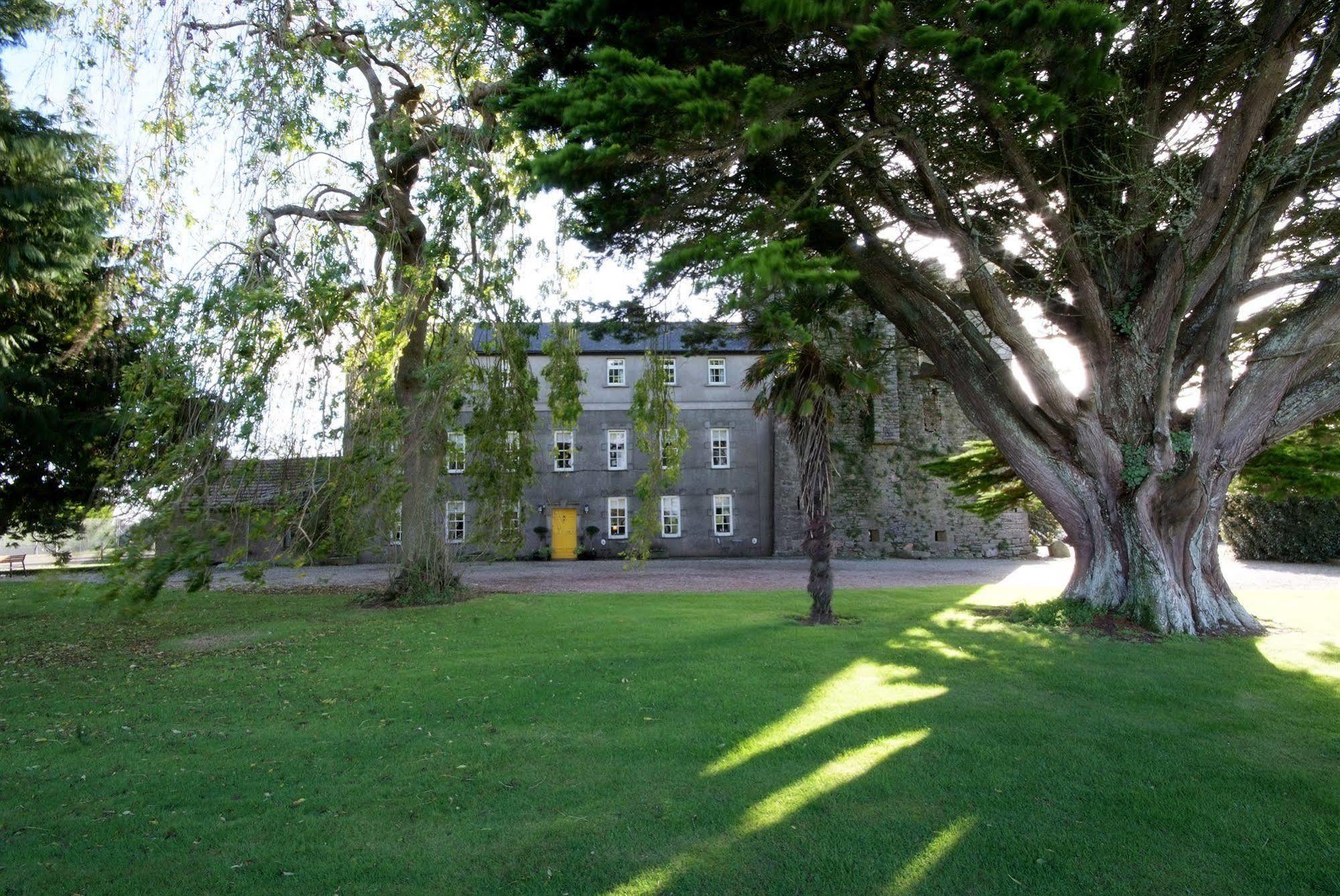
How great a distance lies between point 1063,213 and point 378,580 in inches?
762

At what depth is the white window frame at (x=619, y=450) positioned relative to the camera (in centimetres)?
3219

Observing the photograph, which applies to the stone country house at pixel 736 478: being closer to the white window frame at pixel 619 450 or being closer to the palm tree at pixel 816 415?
the white window frame at pixel 619 450

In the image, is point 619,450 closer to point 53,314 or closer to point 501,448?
point 501,448

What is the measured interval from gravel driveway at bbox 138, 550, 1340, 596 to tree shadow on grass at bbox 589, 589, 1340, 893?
440 inches

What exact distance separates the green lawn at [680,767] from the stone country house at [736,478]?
2103 centimetres

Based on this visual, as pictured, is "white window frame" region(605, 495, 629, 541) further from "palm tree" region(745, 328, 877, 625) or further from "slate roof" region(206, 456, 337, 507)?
"slate roof" region(206, 456, 337, 507)

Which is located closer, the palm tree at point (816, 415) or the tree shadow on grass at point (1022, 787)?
the tree shadow on grass at point (1022, 787)

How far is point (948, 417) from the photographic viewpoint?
32531 mm

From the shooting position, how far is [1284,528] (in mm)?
25688

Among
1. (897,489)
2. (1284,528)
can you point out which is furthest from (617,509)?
(1284,528)

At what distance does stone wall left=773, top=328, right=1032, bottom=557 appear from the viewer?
3130 centimetres

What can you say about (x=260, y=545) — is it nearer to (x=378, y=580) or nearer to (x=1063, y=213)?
(x=378, y=580)

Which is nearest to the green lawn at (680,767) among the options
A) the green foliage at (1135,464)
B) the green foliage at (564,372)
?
the green foliage at (1135,464)

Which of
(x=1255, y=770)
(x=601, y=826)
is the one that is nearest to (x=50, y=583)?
(x=601, y=826)
